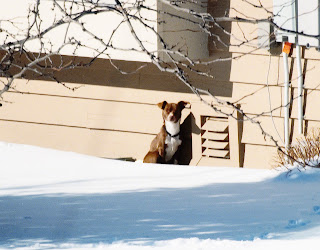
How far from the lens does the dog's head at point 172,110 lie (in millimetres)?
7484

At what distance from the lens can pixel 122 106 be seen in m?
8.12

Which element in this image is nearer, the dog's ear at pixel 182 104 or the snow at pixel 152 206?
the snow at pixel 152 206

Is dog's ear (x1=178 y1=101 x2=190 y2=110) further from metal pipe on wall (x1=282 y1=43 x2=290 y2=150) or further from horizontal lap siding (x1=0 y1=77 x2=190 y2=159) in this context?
metal pipe on wall (x1=282 y1=43 x2=290 y2=150)

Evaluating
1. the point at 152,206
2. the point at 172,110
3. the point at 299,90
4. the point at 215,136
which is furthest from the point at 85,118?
the point at 152,206

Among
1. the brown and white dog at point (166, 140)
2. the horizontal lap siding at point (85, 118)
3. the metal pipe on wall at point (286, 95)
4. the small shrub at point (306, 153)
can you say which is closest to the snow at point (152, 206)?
the small shrub at point (306, 153)

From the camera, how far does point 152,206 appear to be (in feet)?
17.8

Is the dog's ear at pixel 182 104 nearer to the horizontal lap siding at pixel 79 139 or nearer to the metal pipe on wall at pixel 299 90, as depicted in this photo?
the horizontal lap siding at pixel 79 139

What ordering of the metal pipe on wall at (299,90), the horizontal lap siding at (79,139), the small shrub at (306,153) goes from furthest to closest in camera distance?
1. the horizontal lap siding at (79,139)
2. the metal pipe on wall at (299,90)
3. the small shrub at (306,153)

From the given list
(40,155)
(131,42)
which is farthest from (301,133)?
(40,155)

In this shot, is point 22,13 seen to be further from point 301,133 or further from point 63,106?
point 301,133

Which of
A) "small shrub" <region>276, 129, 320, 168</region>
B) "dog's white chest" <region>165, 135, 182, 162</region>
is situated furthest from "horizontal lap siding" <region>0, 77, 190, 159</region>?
"small shrub" <region>276, 129, 320, 168</region>

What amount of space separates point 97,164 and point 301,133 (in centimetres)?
174

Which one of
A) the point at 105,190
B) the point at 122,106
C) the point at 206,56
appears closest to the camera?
the point at 105,190

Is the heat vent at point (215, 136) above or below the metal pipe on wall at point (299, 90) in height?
below
